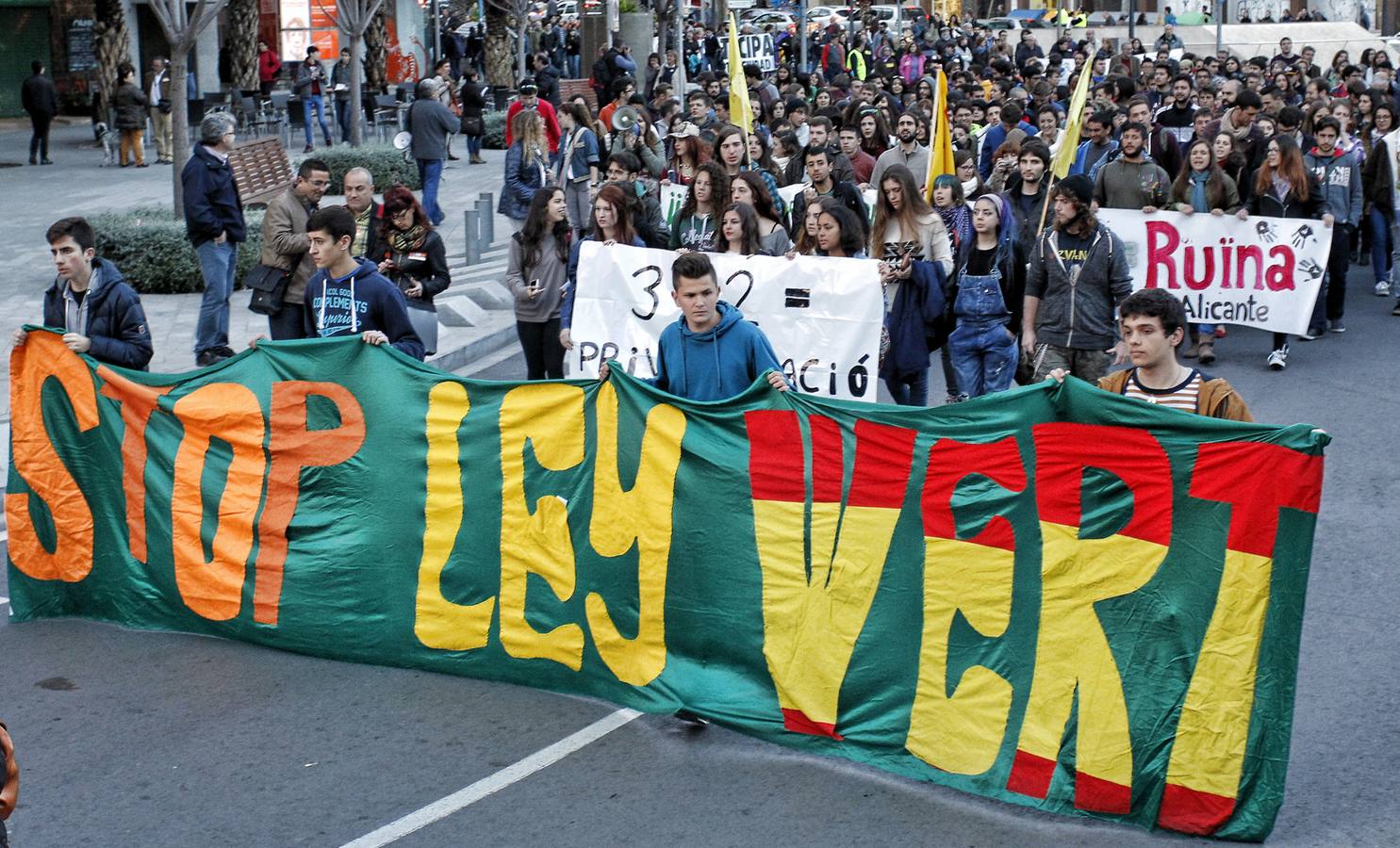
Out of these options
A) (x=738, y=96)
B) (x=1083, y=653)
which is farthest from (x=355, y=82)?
(x=1083, y=653)

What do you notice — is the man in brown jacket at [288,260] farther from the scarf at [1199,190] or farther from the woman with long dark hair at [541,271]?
the scarf at [1199,190]

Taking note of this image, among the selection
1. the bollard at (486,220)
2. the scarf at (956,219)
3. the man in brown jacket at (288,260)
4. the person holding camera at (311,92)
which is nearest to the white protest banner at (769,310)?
the scarf at (956,219)

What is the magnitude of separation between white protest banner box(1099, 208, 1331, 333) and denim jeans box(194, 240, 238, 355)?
662cm

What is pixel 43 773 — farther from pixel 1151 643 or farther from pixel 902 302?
pixel 902 302

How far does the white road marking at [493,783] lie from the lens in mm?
5754

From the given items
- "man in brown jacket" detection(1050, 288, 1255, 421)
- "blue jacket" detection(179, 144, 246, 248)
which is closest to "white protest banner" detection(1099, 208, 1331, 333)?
"blue jacket" detection(179, 144, 246, 248)

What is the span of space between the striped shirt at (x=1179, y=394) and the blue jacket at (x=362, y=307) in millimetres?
3609

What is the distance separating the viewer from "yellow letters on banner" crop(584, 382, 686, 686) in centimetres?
676

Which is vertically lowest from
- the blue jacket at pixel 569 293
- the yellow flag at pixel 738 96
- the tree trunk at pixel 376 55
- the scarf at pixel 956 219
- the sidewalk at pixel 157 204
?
the sidewalk at pixel 157 204

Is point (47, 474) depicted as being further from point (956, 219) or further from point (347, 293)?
point (956, 219)

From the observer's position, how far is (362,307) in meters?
8.48

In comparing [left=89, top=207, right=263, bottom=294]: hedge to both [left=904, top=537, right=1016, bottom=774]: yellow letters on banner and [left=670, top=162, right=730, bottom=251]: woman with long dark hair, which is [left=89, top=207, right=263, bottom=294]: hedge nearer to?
[left=670, top=162, right=730, bottom=251]: woman with long dark hair

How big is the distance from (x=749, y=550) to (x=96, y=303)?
3.63 meters

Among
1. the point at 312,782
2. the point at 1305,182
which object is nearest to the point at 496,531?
the point at 312,782
